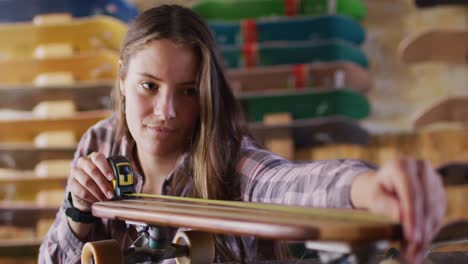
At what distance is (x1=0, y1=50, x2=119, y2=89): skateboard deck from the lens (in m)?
2.54

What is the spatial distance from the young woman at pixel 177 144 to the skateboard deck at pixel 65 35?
5.16 ft

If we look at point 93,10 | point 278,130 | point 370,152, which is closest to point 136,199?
point 278,130

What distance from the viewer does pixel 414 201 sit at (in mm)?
445

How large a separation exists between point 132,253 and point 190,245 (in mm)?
78

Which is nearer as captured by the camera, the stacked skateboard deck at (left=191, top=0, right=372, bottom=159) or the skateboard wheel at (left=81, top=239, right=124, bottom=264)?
the skateboard wheel at (left=81, top=239, right=124, bottom=264)

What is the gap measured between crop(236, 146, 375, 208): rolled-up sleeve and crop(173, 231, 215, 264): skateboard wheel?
0.33ft

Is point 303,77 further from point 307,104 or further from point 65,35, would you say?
point 65,35

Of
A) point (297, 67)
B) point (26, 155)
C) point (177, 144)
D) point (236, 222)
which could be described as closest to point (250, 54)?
point (297, 67)

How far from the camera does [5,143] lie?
2.57 meters

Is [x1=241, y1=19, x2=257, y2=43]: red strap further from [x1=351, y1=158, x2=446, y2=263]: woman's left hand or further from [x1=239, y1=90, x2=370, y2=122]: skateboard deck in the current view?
[x1=351, y1=158, x2=446, y2=263]: woman's left hand

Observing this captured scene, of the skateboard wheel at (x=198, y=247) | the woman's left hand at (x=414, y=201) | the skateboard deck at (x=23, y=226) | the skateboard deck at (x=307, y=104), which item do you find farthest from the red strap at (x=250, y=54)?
the woman's left hand at (x=414, y=201)

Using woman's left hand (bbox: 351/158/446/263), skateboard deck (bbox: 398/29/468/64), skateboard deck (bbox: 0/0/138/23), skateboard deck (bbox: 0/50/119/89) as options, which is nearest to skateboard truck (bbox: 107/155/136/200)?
woman's left hand (bbox: 351/158/446/263)

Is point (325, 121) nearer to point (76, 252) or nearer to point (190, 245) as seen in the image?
point (76, 252)

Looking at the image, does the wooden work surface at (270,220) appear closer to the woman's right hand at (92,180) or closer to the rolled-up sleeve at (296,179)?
the rolled-up sleeve at (296,179)
